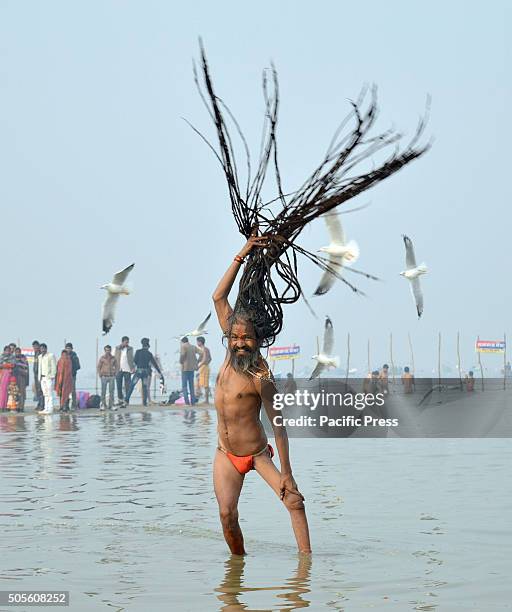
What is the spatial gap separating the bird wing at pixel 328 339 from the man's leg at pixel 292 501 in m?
21.7

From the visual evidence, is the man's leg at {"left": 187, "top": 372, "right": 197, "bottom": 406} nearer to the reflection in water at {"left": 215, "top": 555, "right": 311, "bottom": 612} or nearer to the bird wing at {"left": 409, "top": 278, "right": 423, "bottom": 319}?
the bird wing at {"left": 409, "top": 278, "right": 423, "bottom": 319}

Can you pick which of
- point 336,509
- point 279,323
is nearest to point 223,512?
point 279,323

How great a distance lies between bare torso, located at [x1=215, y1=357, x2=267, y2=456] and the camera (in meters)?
7.68

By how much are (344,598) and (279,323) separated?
1857 millimetres

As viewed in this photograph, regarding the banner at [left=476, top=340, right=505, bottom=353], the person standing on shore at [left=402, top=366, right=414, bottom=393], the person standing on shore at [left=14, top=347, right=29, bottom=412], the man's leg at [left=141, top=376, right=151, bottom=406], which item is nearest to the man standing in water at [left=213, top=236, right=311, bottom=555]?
the person standing on shore at [left=14, top=347, right=29, bottom=412]

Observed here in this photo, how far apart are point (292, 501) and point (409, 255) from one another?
696 inches

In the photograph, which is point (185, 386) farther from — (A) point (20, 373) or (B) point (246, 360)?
(B) point (246, 360)

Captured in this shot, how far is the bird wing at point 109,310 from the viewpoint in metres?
30.2

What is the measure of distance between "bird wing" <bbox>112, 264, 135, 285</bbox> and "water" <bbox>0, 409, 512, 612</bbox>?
494 inches

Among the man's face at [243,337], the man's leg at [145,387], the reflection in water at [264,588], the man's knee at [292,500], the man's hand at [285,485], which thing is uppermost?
the man's leg at [145,387]

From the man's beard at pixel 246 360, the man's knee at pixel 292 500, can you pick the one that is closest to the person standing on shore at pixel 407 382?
the man's beard at pixel 246 360

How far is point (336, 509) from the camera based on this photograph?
420 inches

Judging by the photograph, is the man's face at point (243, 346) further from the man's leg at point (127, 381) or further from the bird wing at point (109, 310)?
the man's leg at point (127, 381)

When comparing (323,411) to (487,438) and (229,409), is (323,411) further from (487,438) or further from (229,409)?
(229,409)
